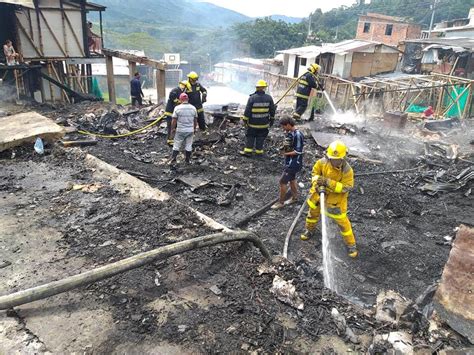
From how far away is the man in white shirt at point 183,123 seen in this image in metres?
7.82

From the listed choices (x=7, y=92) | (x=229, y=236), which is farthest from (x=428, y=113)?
(x=7, y=92)

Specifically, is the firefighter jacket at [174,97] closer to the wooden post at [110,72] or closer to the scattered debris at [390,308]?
the scattered debris at [390,308]

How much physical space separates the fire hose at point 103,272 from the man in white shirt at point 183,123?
450 cm

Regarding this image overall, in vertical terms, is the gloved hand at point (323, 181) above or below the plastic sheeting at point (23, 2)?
below

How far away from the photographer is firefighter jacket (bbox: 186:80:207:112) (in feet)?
29.9

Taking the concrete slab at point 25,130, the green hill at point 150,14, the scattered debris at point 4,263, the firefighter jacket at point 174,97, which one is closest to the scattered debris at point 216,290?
the scattered debris at point 4,263

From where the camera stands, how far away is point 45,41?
14.4 m

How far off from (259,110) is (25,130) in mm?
5222

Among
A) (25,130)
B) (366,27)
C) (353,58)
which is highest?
(366,27)

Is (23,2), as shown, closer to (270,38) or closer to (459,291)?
(459,291)

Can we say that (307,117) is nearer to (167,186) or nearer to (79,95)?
(167,186)

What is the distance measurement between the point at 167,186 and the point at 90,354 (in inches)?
185

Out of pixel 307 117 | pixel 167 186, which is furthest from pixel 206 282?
pixel 307 117

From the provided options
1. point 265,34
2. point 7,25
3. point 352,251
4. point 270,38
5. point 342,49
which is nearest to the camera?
point 352,251
